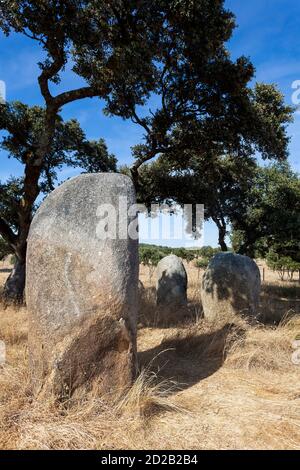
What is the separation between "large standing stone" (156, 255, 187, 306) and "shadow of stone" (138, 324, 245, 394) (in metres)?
4.54

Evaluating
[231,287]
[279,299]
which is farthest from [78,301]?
[279,299]

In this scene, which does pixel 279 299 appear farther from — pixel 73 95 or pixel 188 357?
pixel 73 95

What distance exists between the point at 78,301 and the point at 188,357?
2757 millimetres

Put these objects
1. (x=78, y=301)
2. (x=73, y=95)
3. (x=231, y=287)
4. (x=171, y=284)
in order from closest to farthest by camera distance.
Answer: (x=78, y=301) → (x=231, y=287) → (x=73, y=95) → (x=171, y=284)

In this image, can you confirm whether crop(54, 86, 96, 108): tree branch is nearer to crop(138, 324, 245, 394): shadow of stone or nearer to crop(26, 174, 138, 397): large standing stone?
crop(26, 174, 138, 397): large standing stone

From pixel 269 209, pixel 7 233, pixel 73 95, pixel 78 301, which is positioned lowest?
pixel 78 301

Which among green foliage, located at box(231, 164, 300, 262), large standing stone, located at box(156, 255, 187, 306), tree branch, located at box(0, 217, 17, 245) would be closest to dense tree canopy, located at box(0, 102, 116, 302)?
tree branch, located at box(0, 217, 17, 245)

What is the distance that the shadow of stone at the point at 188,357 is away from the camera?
211 inches

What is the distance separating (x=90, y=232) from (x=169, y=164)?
9.84 metres

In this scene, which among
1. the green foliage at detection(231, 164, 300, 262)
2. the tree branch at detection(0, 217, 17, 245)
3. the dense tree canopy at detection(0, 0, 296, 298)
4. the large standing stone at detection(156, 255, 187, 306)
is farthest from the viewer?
the green foliage at detection(231, 164, 300, 262)

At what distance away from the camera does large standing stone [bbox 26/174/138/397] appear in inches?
163

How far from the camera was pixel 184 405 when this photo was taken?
174 inches
